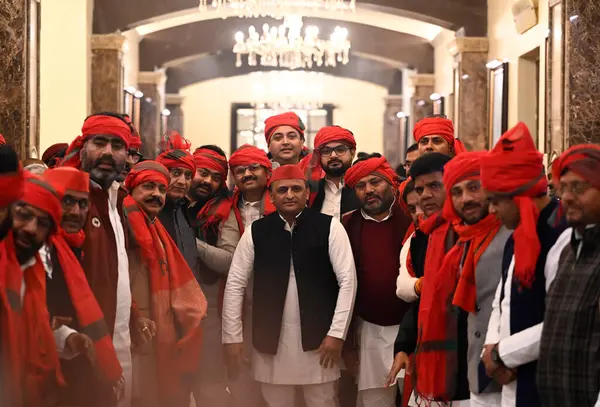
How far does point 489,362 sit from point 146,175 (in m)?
2.22

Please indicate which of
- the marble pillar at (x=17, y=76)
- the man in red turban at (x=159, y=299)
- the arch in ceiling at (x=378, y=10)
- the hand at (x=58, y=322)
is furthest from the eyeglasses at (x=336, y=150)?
the arch in ceiling at (x=378, y=10)

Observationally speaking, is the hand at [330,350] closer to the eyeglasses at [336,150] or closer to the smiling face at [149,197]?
the smiling face at [149,197]

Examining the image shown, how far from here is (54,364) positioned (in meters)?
3.46

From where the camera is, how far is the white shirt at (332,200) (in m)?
5.82

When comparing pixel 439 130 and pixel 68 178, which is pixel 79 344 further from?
pixel 439 130

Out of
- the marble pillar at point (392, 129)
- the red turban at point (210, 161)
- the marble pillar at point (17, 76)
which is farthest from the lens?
the marble pillar at point (392, 129)

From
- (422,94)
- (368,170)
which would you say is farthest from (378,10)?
(368,170)

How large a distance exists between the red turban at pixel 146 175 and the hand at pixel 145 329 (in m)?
0.75

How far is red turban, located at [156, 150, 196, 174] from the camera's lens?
5695mm

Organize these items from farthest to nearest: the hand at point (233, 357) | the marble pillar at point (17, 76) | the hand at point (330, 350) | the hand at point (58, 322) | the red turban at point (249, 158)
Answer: the marble pillar at point (17, 76) < the red turban at point (249, 158) < the hand at point (233, 357) < the hand at point (330, 350) < the hand at point (58, 322)

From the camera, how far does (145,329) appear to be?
15.1 ft

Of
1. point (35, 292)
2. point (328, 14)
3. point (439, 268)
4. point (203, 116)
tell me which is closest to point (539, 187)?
point (439, 268)

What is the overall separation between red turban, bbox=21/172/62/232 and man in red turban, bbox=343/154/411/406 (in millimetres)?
2095

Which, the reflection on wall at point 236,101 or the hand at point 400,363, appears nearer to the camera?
the hand at point 400,363
